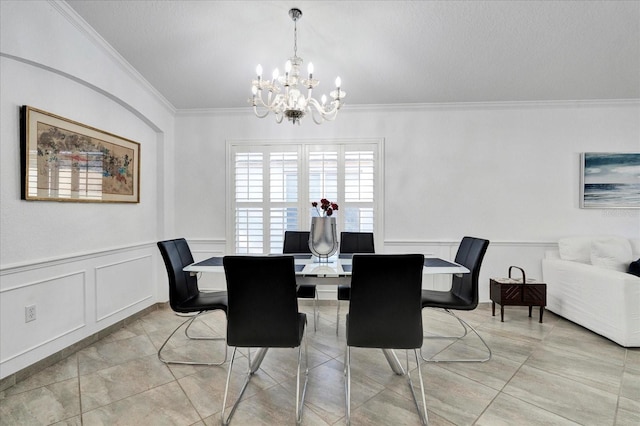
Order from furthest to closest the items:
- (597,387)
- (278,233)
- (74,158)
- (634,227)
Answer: (278,233) < (634,227) < (74,158) < (597,387)

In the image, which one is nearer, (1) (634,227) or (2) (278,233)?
(1) (634,227)

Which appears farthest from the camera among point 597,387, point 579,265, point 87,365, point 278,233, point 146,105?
point 278,233

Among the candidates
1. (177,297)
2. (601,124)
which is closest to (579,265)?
(601,124)

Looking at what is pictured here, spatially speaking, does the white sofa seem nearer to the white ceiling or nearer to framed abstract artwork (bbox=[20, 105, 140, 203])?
the white ceiling

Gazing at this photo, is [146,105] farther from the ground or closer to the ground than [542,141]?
farther from the ground

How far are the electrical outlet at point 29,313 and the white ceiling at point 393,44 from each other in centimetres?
210

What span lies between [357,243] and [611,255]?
2.56 metres

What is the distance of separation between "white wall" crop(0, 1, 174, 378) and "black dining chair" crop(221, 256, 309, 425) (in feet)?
5.09

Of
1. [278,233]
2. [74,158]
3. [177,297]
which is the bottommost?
[177,297]

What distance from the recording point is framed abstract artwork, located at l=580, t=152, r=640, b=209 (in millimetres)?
3500

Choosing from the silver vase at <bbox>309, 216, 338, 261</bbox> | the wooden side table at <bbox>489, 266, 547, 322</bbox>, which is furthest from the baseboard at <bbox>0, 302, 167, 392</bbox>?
the wooden side table at <bbox>489, 266, 547, 322</bbox>

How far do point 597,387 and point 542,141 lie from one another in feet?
8.98

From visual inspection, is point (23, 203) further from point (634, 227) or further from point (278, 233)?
point (634, 227)

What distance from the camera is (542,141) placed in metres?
3.62
